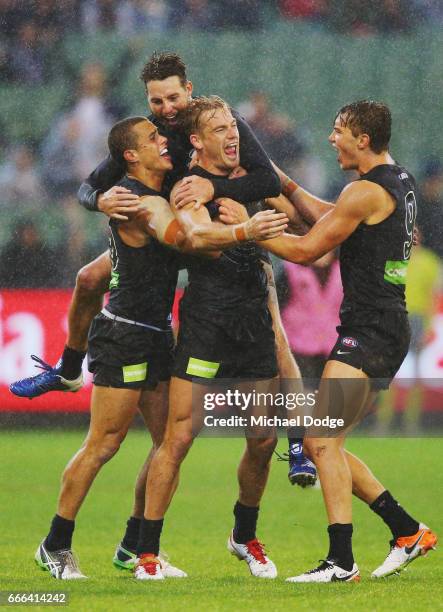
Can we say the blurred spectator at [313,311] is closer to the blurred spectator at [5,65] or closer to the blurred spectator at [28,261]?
the blurred spectator at [28,261]

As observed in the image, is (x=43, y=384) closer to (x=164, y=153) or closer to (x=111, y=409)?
(x=111, y=409)

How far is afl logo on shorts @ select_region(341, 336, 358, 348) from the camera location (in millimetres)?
5863

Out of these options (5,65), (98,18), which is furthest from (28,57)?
(98,18)

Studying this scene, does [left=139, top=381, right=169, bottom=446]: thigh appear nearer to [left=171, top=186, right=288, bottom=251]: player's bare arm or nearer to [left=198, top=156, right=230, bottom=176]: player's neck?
[left=171, top=186, right=288, bottom=251]: player's bare arm

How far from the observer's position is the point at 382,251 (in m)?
5.87

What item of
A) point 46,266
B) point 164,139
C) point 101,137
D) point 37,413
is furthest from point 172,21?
point 164,139

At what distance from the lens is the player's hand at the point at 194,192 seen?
593 centimetres

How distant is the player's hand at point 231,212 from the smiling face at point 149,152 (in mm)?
337

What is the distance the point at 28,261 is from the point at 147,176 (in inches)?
260

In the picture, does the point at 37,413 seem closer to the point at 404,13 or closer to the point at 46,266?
the point at 46,266

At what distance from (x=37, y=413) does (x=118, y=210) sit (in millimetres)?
5989

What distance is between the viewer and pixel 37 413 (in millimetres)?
11711

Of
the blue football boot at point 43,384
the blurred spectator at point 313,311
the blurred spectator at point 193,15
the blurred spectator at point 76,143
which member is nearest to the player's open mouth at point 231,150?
the blue football boot at point 43,384

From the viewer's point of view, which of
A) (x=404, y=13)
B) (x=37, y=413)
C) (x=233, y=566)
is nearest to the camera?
(x=233, y=566)
